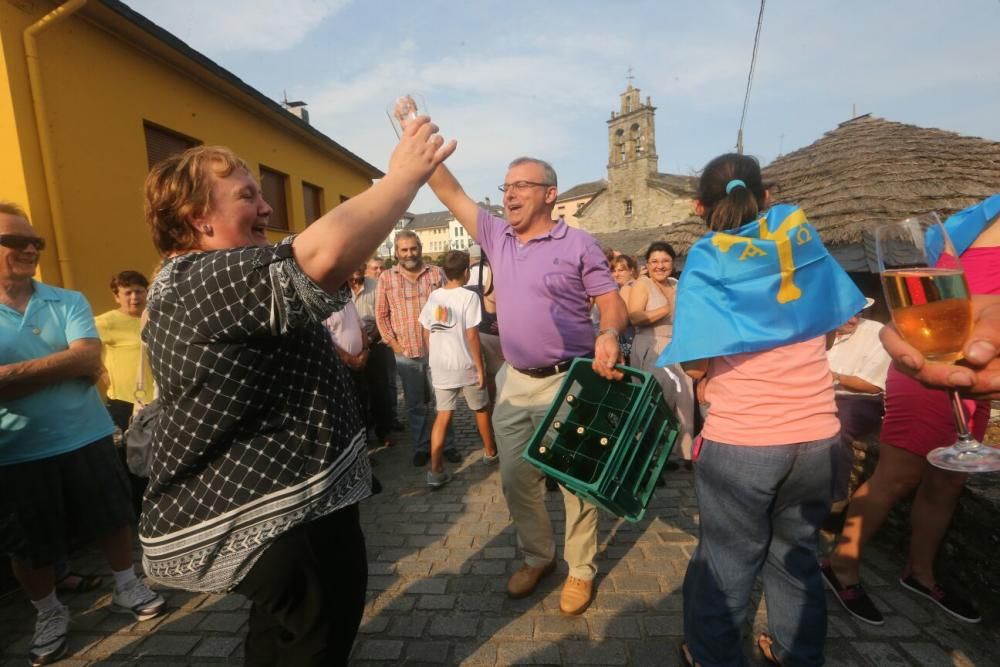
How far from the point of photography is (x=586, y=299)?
289cm

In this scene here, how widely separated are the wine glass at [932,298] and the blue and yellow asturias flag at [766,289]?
1.61ft

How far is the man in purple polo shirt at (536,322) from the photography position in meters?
2.80

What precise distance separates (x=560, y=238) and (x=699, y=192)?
882 mm

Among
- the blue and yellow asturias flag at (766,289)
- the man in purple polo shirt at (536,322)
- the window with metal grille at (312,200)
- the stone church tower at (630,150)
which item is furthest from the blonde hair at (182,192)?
the stone church tower at (630,150)

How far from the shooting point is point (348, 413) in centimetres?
177

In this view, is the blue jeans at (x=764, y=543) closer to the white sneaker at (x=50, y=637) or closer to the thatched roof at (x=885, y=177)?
the white sneaker at (x=50, y=637)

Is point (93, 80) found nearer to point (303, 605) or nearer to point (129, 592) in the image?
point (129, 592)

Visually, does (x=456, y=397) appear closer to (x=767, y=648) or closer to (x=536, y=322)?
(x=536, y=322)

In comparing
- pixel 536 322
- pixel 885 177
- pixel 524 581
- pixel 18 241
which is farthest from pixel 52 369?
pixel 885 177

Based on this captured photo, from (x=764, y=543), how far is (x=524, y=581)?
1.55 m

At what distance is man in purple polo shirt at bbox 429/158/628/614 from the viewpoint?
2805 mm

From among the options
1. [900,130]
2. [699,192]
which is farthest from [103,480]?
[900,130]

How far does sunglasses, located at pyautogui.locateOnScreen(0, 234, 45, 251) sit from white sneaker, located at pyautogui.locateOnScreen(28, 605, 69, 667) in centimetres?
206

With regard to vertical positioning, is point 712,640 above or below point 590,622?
above
